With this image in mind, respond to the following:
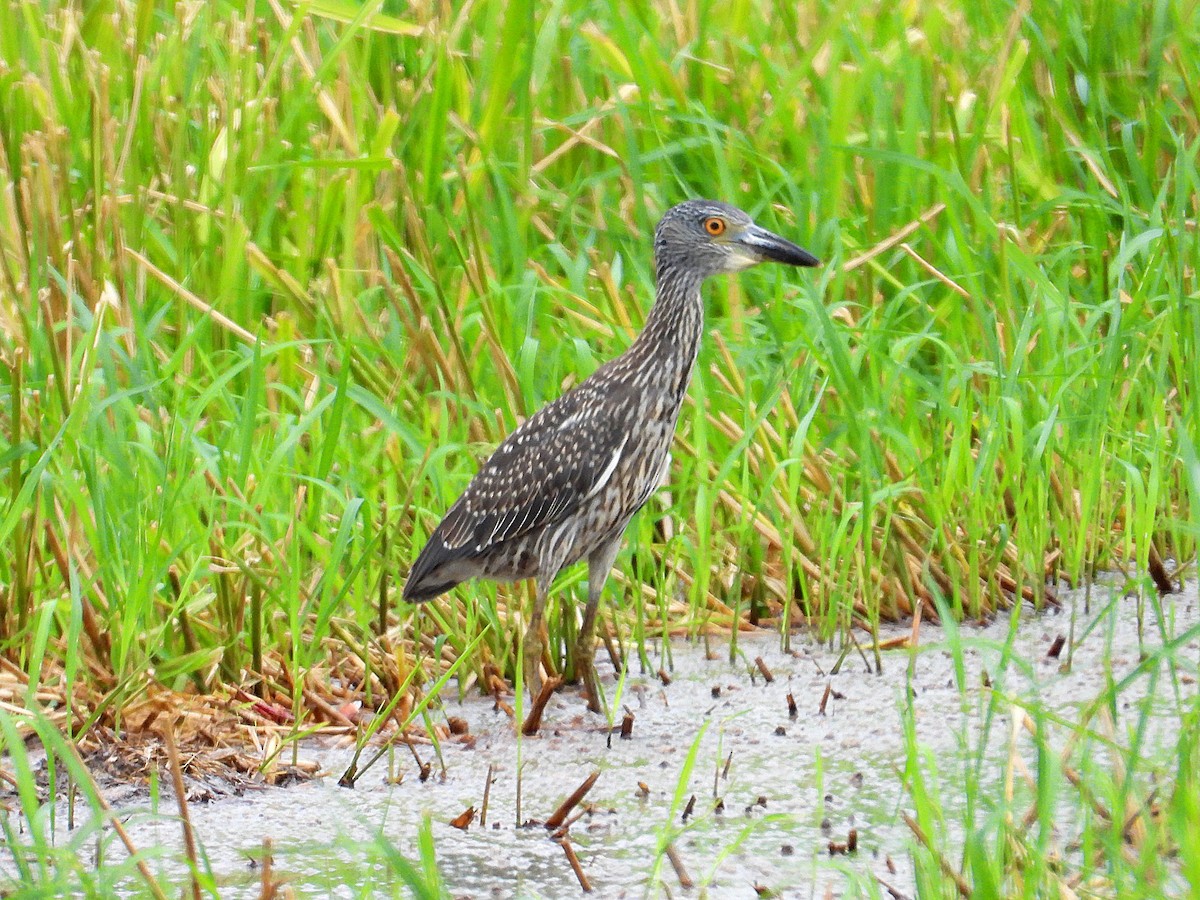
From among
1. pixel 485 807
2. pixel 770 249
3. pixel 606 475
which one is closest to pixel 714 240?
pixel 770 249

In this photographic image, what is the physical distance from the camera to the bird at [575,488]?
4586 mm

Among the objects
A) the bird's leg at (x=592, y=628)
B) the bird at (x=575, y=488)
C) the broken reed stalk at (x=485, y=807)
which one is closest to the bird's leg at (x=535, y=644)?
the bird at (x=575, y=488)

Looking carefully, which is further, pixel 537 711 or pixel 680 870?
pixel 537 711

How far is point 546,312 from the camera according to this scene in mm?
5828

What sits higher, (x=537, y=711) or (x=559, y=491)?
(x=559, y=491)

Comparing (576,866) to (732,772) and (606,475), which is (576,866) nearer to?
(732,772)

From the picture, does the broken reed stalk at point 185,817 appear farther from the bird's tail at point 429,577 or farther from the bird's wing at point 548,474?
the bird's wing at point 548,474

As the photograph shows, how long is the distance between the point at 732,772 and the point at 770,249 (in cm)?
158

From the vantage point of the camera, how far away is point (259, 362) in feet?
14.3

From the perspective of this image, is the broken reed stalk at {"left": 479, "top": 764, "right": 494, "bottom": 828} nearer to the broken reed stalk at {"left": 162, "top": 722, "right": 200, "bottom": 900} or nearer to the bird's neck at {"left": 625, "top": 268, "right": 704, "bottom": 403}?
the broken reed stalk at {"left": 162, "top": 722, "right": 200, "bottom": 900}

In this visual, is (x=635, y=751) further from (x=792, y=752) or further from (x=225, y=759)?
(x=225, y=759)

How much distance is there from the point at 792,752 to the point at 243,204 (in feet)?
10.3

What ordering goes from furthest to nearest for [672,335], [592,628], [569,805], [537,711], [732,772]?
[672,335], [592,628], [537,711], [732,772], [569,805]

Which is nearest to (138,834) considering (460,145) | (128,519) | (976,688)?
(128,519)
